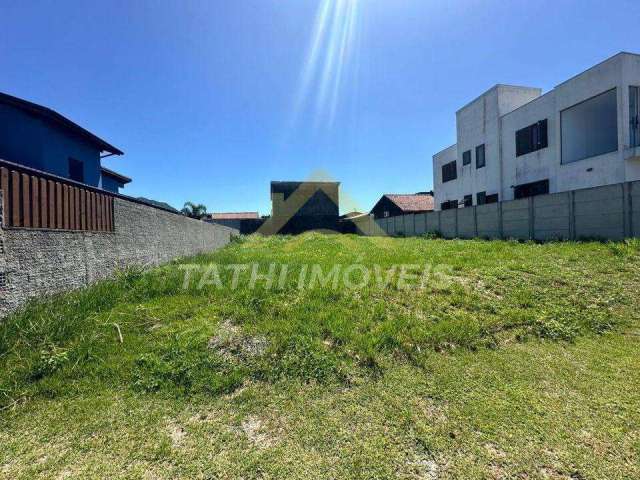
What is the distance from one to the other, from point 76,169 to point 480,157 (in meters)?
20.3

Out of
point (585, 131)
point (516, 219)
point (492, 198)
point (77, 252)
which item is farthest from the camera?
point (492, 198)

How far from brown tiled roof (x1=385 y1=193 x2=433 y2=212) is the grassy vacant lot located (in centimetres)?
2388

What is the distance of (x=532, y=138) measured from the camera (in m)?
14.2

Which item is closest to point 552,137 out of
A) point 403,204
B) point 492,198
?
point 492,198

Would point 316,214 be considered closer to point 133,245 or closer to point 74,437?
point 133,245

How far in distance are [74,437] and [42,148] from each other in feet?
35.3

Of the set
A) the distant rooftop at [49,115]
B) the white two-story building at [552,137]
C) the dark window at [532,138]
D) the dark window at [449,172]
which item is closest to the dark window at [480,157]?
the white two-story building at [552,137]

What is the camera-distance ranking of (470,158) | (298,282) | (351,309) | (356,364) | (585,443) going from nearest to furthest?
1. (585,443)
2. (356,364)
3. (351,309)
4. (298,282)
5. (470,158)

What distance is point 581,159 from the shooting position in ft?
39.2

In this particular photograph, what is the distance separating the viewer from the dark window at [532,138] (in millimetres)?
13508

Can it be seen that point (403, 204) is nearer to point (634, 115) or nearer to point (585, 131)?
point (585, 131)

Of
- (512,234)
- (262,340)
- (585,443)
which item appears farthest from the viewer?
(512,234)

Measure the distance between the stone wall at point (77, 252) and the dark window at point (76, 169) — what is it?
544cm

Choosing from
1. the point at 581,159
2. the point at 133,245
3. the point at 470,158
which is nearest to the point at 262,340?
the point at 133,245
